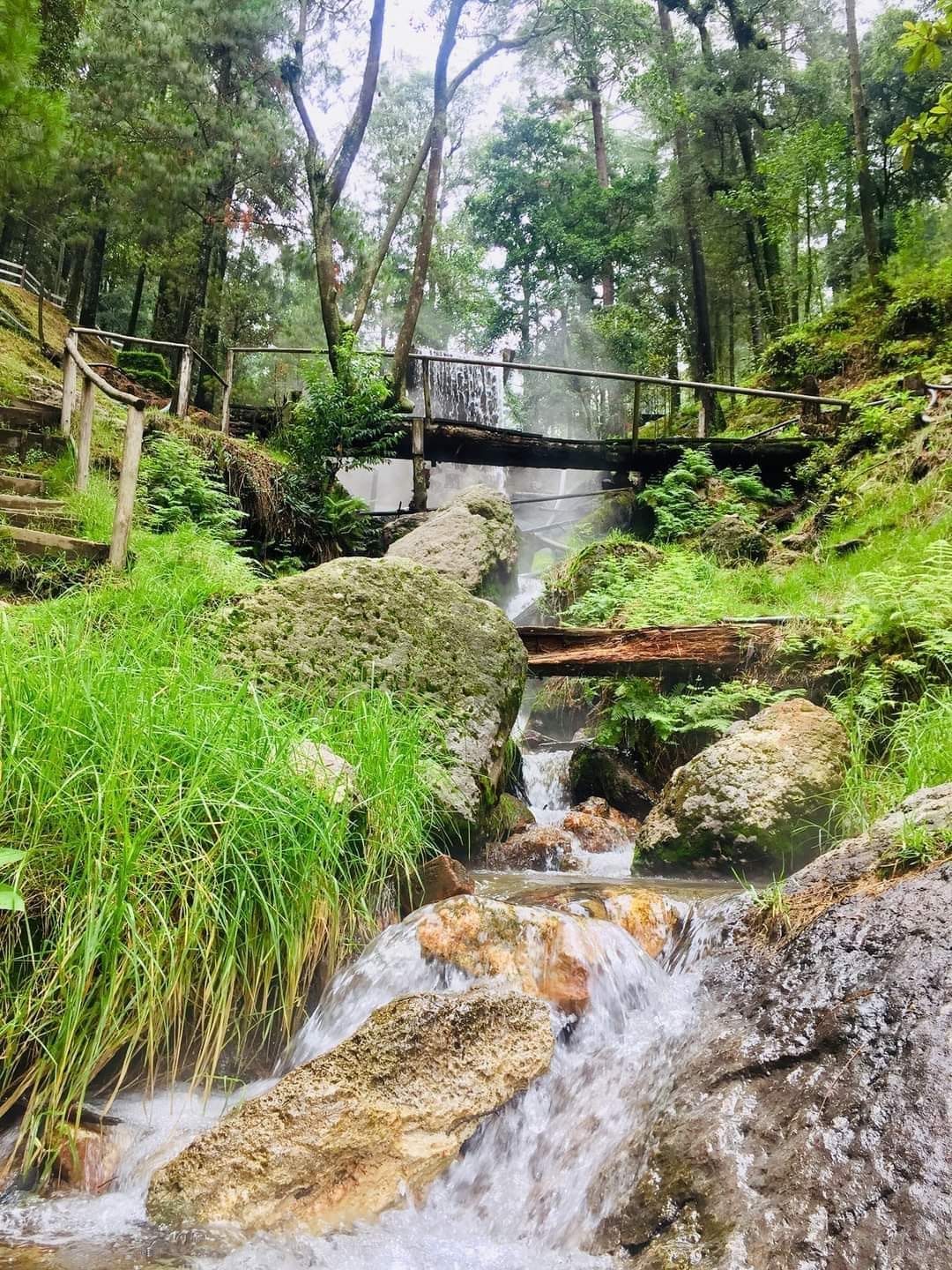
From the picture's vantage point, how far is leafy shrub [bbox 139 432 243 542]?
763 centimetres

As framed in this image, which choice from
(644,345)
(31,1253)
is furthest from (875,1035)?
(644,345)

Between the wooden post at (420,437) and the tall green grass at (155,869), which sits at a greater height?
the wooden post at (420,437)

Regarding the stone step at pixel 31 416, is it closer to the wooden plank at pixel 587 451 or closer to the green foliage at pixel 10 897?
the wooden plank at pixel 587 451

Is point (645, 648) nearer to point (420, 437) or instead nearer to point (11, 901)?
point (11, 901)

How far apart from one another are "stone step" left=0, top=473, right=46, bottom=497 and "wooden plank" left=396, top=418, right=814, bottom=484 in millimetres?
Answer: 5585

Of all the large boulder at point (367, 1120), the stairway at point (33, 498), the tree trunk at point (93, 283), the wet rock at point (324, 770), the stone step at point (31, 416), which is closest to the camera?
the large boulder at point (367, 1120)

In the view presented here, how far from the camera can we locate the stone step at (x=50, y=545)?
506cm

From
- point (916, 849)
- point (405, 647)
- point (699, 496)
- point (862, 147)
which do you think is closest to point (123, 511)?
point (405, 647)

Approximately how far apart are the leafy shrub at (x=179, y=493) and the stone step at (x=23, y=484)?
934 millimetres

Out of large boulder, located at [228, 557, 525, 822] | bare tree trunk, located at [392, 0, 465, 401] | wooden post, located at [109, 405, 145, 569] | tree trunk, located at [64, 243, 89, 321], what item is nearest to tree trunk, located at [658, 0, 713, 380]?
bare tree trunk, located at [392, 0, 465, 401]

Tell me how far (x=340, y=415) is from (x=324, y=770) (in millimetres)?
8369

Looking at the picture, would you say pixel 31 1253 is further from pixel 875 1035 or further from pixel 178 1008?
pixel 875 1035

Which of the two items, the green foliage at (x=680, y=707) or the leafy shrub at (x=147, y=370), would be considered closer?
the green foliage at (x=680, y=707)

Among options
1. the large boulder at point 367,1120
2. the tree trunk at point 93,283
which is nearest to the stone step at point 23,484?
the large boulder at point 367,1120
